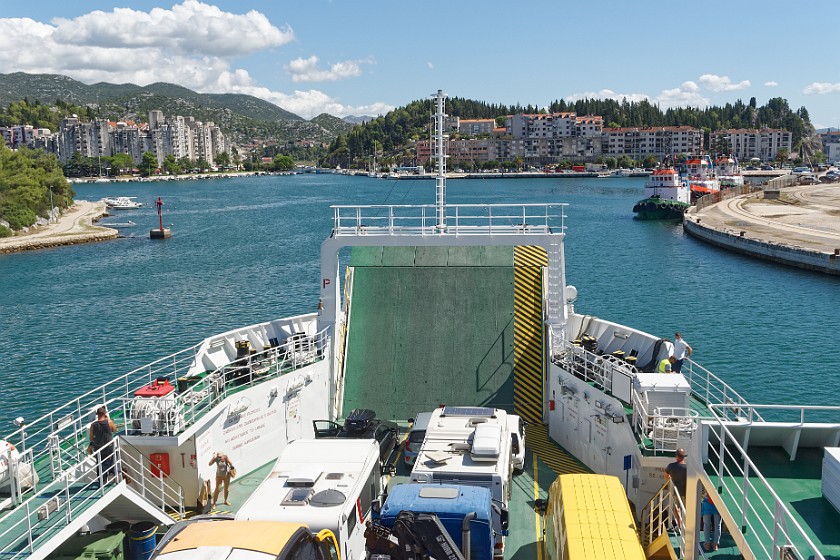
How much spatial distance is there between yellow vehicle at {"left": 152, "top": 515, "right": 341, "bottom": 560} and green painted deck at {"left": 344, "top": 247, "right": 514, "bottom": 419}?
8.74 m

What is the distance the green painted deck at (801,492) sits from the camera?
7406 mm

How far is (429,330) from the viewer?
17.7 metres

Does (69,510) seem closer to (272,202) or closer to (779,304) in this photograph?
(779,304)

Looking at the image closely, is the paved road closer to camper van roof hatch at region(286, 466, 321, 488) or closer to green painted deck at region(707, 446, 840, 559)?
green painted deck at region(707, 446, 840, 559)

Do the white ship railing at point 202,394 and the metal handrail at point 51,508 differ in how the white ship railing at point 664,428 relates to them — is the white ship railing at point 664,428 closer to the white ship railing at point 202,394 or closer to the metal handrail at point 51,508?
the white ship railing at point 202,394

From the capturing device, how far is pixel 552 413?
15.7 m

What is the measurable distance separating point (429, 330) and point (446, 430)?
576 centimetres

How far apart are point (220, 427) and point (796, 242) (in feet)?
196

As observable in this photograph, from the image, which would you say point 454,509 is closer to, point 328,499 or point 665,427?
point 328,499

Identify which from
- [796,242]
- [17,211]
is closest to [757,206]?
[796,242]

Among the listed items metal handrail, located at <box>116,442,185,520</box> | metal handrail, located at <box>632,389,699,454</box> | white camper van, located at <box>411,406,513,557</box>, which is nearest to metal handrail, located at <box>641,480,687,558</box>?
metal handrail, located at <box>632,389,699,454</box>

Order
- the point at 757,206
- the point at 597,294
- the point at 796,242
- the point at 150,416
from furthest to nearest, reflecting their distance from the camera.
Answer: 1. the point at 757,206
2. the point at 796,242
3. the point at 597,294
4. the point at 150,416

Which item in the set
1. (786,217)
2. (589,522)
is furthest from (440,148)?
(786,217)

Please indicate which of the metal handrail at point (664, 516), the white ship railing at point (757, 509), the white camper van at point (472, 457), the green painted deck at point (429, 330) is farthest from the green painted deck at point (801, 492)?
the green painted deck at point (429, 330)
